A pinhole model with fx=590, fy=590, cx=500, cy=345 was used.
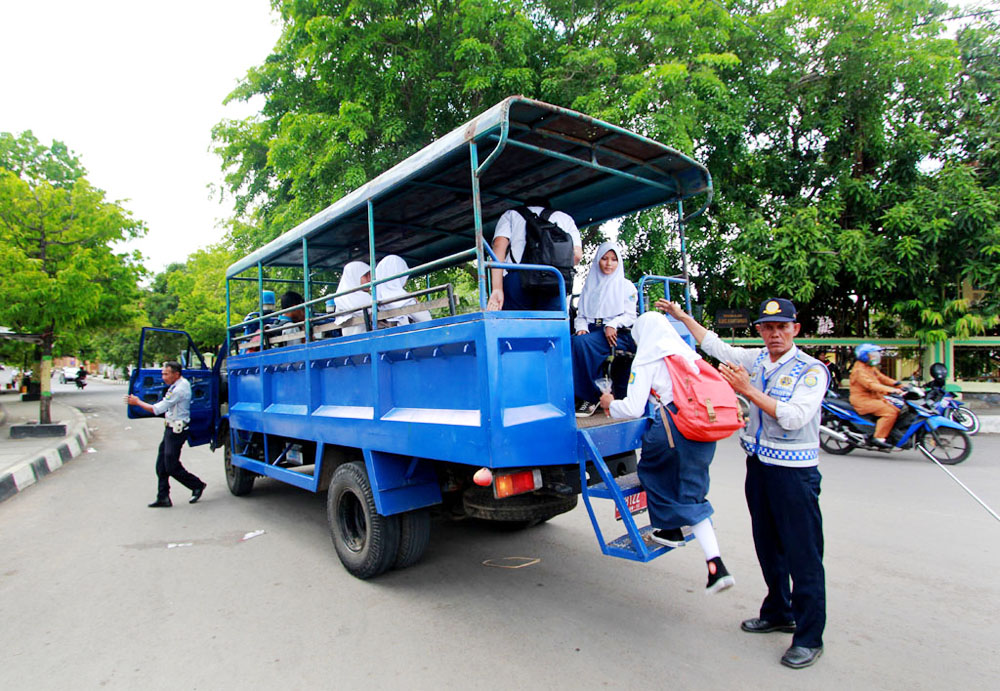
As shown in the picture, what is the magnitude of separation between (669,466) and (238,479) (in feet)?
17.3

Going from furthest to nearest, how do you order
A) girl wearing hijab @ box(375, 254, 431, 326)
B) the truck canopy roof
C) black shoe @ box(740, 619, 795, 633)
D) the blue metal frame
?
girl wearing hijab @ box(375, 254, 431, 326), the truck canopy roof, black shoe @ box(740, 619, 795, 633), the blue metal frame

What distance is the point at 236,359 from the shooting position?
20.4 feet

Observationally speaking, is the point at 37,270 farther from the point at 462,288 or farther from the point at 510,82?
the point at 510,82

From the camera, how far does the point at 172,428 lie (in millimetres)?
6215

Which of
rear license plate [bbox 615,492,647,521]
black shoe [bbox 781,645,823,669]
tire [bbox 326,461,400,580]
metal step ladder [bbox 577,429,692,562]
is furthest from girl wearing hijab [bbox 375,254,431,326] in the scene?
black shoe [bbox 781,645,823,669]

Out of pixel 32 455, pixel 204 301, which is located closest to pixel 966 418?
pixel 32 455

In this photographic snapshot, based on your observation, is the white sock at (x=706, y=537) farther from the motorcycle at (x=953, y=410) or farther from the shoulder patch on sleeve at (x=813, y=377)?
the motorcycle at (x=953, y=410)

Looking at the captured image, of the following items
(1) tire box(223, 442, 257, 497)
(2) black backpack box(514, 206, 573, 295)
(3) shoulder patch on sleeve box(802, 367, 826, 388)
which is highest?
(2) black backpack box(514, 206, 573, 295)

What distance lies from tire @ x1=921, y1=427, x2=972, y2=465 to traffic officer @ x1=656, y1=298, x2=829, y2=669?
20.0 feet

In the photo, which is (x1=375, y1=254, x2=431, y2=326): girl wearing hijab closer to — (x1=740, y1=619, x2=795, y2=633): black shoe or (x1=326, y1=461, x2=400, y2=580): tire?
(x1=326, y1=461, x2=400, y2=580): tire

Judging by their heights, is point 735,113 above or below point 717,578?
above

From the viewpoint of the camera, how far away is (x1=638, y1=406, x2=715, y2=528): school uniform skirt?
290 centimetres

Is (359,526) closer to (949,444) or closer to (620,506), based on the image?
(620,506)

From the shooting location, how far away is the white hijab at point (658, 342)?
299cm
